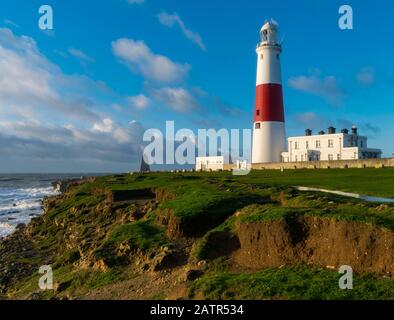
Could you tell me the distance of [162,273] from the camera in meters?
13.5

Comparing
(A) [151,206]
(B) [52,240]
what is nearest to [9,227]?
(B) [52,240]

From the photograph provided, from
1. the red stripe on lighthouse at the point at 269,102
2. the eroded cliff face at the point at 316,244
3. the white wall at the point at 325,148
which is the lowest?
the eroded cliff face at the point at 316,244

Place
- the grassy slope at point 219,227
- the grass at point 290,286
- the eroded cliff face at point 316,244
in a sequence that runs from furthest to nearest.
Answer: the eroded cliff face at point 316,244, the grassy slope at point 219,227, the grass at point 290,286

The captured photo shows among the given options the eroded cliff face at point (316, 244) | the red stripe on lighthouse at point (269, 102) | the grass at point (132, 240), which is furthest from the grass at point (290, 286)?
the red stripe on lighthouse at point (269, 102)

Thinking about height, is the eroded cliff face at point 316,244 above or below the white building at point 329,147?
below

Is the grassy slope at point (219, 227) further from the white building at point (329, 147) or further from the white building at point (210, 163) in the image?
the white building at point (210, 163)

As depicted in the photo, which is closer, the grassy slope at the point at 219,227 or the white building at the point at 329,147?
the grassy slope at the point at 219,227

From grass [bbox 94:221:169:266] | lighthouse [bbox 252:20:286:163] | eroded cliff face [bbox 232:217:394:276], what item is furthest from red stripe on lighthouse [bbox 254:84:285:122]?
eroded cliff face [bbox 232:217:394:276]

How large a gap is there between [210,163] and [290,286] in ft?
238

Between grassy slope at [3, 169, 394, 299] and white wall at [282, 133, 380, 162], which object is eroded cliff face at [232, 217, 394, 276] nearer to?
grassy slope at [3, 169, 394, 299]

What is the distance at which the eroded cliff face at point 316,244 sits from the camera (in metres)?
11.1

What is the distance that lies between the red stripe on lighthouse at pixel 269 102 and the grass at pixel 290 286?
151ft

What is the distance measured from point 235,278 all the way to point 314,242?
9.07 ft
